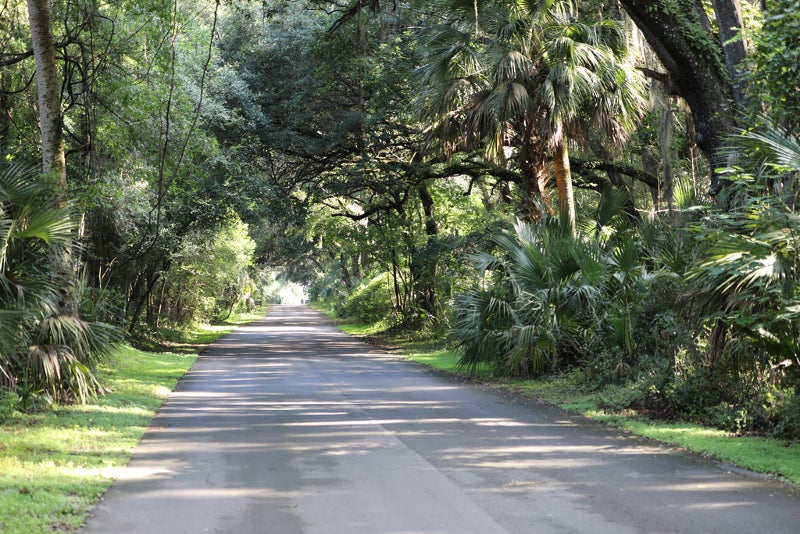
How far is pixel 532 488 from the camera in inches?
274

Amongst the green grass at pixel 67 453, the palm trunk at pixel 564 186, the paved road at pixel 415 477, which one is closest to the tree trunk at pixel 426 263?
the palm trunk at pixel 564 186

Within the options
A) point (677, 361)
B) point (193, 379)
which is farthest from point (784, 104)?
point (193, 379)

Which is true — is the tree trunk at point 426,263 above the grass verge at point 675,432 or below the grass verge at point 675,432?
above

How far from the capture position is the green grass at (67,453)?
606 centimetres

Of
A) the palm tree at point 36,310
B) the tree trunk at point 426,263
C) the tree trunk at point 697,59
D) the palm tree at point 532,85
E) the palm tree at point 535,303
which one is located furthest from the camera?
the tree trunk at point 426,263

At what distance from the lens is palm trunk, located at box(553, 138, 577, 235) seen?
639 inches

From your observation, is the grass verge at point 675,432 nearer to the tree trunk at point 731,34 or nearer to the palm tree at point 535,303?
the palm tree at point 535,303

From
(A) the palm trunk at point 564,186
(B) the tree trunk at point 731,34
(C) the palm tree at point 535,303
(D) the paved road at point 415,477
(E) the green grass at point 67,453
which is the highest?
(B) the tree trunk at point 731,34

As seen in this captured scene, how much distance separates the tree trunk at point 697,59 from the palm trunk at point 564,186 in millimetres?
4091

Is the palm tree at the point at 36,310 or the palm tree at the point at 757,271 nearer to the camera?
the palm tree at the point at 757,271

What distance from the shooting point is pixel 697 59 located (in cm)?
1219

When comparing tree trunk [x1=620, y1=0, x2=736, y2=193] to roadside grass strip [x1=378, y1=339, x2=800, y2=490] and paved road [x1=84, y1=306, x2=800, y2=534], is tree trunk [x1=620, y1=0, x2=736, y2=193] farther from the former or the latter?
paved road [x1=84, y1=306, x2=800, y2=534]

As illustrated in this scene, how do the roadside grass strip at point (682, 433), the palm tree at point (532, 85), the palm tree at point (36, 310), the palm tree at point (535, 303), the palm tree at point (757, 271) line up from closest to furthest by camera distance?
the roadside grass strip at point (682, 433) < the palm tree at point (757, 271) < the palm tree at point (36, 310) < the palm tree at point (535, 303) < the palm tree at point (532, 85)

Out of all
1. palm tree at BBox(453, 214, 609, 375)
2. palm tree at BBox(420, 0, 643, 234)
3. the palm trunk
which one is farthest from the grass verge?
palm tree at BBox(420, 0, 643, 234)
